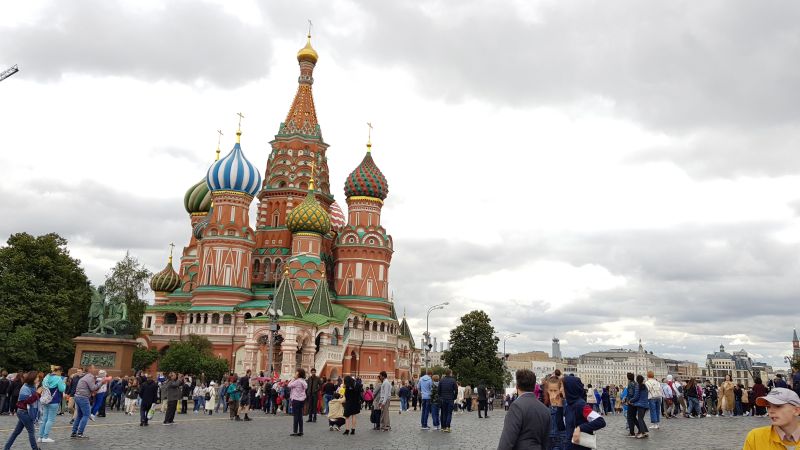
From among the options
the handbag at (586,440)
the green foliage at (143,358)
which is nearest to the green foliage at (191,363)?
the green foliage at (143,358)

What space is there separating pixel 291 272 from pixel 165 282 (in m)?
16.8

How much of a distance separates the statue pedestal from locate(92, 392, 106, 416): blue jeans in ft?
33.9

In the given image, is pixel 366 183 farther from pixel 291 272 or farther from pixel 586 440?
pixel 586 440

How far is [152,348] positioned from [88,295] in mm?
7504

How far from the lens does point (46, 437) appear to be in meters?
13.6

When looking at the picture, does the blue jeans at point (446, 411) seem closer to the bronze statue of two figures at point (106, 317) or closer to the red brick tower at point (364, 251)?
the bronze statue of two figures at point (106, 317)

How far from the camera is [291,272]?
183 feet

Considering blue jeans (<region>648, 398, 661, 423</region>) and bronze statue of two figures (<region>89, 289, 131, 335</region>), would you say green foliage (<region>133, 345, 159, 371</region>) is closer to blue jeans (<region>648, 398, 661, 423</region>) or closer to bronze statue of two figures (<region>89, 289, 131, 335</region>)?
bronze statue of two figures (<region>89, 289, 131, 335</region>)

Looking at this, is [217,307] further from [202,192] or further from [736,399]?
[736,399]

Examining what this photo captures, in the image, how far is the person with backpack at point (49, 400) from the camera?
44.3ft

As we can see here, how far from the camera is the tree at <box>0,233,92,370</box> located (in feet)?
141

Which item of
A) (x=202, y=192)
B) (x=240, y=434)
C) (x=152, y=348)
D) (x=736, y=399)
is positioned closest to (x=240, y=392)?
(x=240, y=434)

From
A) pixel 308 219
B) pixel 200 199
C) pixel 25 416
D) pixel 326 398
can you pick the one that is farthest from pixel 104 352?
pixel 200 199

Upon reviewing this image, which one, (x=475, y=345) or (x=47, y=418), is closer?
(x=47, y=418)
